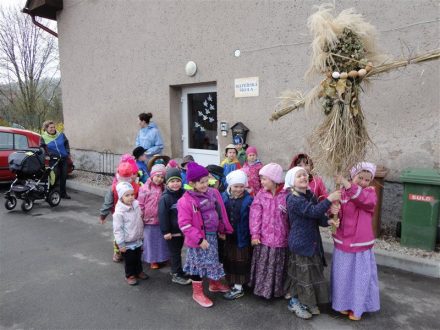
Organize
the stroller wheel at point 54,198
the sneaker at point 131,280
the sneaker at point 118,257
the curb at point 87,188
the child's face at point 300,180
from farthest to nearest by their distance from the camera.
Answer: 1. the curb at point 87,188
2. the stroller wheel at point 54,198
3. the sneaker at point 118,257
4. the sneaker at point 131,280
5. the child's face at point 300,180

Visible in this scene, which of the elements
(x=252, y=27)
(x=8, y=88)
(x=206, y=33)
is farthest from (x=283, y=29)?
(x=8, y=88)

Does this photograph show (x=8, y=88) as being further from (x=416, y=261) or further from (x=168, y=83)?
(x=416, y=261)

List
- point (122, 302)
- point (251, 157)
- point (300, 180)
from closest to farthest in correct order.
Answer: point (300, 180), point (122, 302), point (251, 157)

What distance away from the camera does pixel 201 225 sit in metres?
3.32

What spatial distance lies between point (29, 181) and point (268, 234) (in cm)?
556

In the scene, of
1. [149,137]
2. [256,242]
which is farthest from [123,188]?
[149,137]

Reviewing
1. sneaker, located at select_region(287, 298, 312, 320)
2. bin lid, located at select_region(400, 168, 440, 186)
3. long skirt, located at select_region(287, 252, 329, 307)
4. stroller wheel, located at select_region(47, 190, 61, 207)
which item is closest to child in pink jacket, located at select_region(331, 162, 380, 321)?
long skirt, located at select_region(287, 252, 329, 307)

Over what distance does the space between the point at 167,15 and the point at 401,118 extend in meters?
5.36

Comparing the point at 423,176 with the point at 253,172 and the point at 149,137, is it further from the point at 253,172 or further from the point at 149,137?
the point at 149,137

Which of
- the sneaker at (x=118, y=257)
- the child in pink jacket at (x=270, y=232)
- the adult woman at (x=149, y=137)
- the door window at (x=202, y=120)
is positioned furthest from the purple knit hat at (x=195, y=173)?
the door window at (x=202, y=120)

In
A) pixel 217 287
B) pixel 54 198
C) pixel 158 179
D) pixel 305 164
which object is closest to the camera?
pixel 217 287

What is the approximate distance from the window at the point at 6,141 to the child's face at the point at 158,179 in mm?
6340

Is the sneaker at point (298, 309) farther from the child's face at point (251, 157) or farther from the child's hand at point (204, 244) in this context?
the child's face at point (251, 157)

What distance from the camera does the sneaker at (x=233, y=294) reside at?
3451mm
